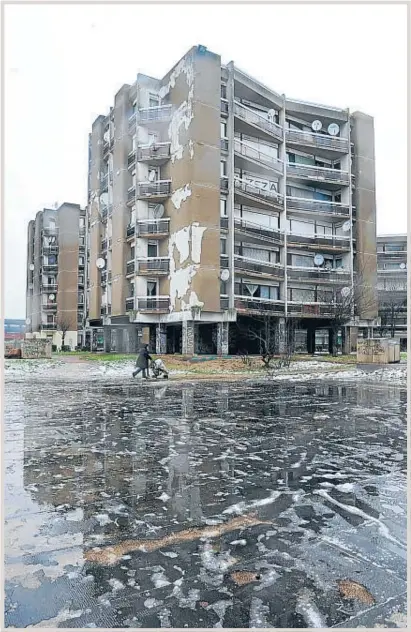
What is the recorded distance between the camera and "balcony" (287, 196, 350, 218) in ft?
130

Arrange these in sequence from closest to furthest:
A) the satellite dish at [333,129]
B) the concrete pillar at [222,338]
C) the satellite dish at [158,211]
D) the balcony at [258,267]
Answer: the concrete pillar at [222,338]
the balcony at [258,267]
the satellite dish at [158,211]
the satellite dish at [333,129]

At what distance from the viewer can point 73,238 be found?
6638 cm

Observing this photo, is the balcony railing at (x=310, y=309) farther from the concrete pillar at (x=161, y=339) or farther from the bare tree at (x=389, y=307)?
the concrete pillar at (x=161, y=339)

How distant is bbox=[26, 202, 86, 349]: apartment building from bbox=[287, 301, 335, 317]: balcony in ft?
119

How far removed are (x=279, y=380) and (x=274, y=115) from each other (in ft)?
95.3

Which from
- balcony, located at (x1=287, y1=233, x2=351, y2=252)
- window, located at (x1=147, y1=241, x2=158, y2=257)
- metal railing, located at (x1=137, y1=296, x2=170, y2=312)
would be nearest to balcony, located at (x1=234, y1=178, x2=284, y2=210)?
balcony, located at (x1=287, y1=233, x2=351, y2=252)

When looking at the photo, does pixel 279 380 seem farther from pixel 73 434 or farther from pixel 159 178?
pixel 159 178

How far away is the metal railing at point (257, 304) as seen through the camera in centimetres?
3410

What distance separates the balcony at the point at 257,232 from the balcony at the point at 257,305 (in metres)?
4.89

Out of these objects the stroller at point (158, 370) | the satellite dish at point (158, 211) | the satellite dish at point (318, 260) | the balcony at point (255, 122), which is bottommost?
the stroller at point (158, 370)

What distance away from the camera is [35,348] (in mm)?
30297

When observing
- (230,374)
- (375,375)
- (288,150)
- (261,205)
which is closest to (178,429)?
(230,374)

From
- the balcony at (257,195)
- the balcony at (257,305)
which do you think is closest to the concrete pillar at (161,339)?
the balcony at (257,305)

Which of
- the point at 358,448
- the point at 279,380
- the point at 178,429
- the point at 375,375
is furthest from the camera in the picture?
the point at 375,375
